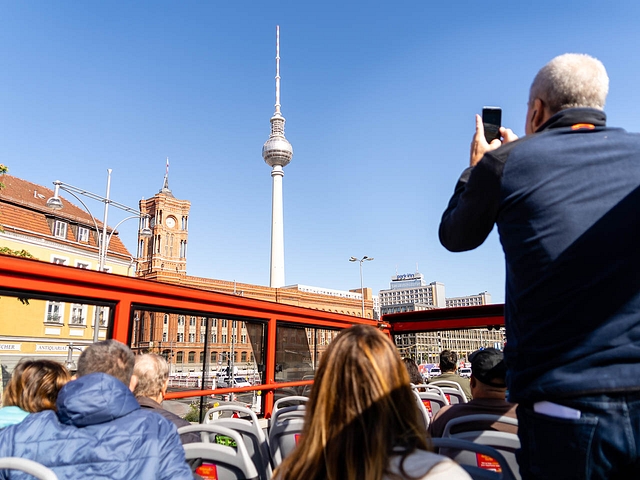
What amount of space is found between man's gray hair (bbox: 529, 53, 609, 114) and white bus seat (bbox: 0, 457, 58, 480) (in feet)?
6.58

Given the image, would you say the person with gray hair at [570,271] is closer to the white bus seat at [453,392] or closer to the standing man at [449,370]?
the white bus seat at [453,392]

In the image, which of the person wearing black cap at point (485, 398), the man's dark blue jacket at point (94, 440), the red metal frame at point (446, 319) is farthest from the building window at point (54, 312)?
the red metal frame at point (446, 319)

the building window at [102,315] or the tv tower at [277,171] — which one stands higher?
the tv tower at [277,171]

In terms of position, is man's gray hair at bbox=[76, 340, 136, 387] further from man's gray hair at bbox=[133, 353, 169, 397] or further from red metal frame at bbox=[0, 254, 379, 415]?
red metal frame at bbox=[0, 254, 379, 415]

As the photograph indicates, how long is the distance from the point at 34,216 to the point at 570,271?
36.2 metres

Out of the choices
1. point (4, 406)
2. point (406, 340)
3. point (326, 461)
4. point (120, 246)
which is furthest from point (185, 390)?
point (120, 246)

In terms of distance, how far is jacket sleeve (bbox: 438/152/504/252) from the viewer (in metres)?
1.46

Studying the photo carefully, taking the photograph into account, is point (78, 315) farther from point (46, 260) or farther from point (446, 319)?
point (46, 260)

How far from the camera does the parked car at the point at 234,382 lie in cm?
614

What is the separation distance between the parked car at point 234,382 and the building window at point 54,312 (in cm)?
215

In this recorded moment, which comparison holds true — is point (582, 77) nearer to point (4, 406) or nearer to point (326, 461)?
point (326, 461)

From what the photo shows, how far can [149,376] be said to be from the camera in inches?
133

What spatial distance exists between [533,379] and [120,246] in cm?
3997

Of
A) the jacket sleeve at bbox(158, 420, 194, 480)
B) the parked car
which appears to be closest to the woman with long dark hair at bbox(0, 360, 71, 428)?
the jacket sleeve at bbox(158, 420, 194, 480)
